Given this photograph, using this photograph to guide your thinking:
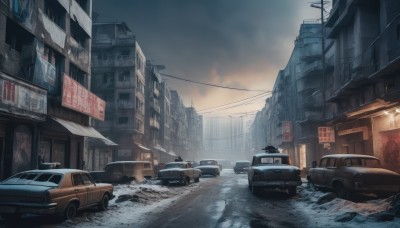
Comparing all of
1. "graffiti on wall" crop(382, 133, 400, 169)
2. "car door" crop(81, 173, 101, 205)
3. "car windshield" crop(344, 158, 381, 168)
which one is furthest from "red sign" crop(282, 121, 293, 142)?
"car door" crop(81, 173, 101, 205)

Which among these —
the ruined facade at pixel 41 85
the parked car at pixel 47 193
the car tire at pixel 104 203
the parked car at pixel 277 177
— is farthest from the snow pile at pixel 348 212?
the ruined facade at pixel 41 85

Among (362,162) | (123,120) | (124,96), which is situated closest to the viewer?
(362,162)

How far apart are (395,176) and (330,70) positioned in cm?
2389

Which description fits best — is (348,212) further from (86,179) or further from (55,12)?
(55,12)

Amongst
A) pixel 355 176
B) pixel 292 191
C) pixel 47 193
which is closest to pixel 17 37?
pixel 47 193

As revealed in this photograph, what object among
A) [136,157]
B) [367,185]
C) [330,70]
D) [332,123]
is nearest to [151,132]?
[136,157]

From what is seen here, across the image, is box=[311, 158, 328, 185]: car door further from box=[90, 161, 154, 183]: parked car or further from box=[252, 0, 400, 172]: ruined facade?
box=[90, 161, 154, 183]: parked car

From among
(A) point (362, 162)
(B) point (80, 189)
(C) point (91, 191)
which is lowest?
(C) point (91, 191)

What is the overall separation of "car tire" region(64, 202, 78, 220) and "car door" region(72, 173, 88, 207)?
252mm

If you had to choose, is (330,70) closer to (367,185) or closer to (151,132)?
(367,185)

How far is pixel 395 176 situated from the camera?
41.3 feet

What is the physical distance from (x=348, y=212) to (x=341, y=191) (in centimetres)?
416

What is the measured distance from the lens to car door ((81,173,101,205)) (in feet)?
36.4

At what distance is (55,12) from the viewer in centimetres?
2366
